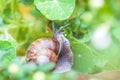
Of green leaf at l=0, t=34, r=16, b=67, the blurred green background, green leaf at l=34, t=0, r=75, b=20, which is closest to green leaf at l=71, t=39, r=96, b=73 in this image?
the blurred green background

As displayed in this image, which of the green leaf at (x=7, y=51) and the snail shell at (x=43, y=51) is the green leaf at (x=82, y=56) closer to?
the snail shell at (x=43, y=51)

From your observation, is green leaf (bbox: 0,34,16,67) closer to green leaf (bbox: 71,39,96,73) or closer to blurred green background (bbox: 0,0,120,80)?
blurred green background (bbox: 0,0,120,80)

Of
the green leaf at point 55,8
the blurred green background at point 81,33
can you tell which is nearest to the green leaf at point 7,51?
the blurred green background at point 81,33

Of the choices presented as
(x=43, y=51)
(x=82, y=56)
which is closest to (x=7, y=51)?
(x=43, y=51)

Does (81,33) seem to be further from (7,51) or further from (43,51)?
(7,51)

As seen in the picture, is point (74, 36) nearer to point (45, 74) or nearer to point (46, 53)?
point (46, 53)

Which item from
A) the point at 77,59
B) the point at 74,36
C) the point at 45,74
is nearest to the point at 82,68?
the point at 77,59

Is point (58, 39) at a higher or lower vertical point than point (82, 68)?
higher
